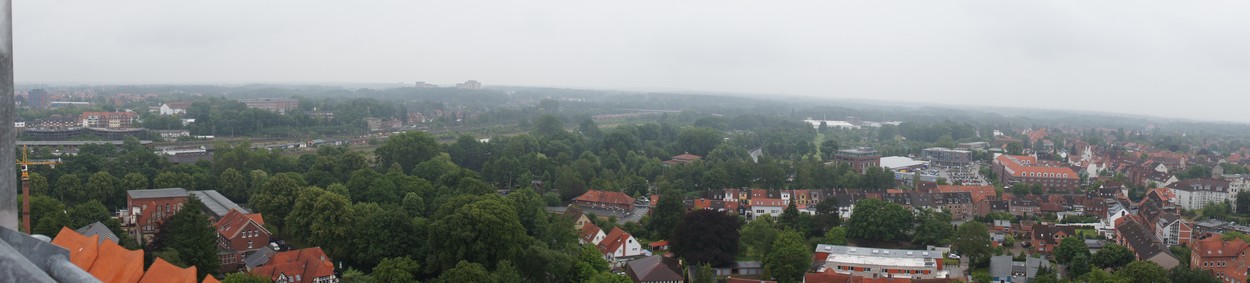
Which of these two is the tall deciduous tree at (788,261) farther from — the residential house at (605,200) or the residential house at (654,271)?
the residential house at (605,200)

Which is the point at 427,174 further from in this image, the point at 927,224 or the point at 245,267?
the point at 927,224

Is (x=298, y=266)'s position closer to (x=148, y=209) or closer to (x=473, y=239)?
(x=473, y=239)

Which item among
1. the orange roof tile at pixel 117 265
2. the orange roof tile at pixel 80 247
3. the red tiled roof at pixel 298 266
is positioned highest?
the orange roof tile at pixel 80 247

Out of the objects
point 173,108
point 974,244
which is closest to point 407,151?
point 974,244

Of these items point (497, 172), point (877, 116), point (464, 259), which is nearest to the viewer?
point (464, 259)

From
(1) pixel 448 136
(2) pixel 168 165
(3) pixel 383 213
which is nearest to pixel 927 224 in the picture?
(3) pixel 383 213

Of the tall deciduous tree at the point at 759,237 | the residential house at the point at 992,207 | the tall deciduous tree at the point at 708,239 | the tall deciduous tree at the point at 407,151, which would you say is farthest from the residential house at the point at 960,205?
the tall deciduous tree at the point at 407,151
